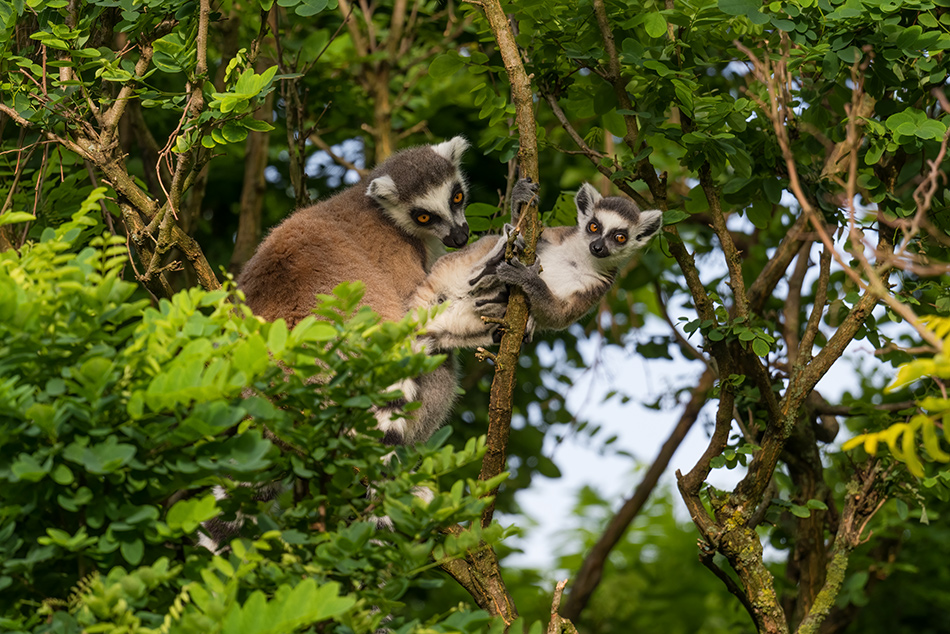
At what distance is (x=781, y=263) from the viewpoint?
4.47m

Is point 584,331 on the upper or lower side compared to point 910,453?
upper

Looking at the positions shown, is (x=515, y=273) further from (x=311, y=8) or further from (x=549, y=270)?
(x=311, y=8)

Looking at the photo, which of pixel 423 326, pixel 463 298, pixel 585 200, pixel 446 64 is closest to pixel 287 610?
pixel 423 326

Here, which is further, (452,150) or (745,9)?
(452,150)

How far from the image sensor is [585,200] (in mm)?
4664

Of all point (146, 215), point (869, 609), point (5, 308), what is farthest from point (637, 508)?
point (5, 308)

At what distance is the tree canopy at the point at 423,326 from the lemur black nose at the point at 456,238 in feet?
0.99

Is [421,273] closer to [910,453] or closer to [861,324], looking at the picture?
[861,324]

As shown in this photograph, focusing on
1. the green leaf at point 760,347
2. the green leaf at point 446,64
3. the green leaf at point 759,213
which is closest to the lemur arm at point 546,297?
the green leaf at point 759,213

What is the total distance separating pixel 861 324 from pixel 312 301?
7.06 feet

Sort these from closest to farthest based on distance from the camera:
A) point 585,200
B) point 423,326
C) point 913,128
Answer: point 423,326, point 913,128, point 585,200

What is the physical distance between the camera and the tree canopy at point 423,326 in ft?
6.02

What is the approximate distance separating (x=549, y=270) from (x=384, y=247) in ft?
2.59

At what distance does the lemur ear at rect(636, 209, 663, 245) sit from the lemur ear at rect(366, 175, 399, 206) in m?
1.16
